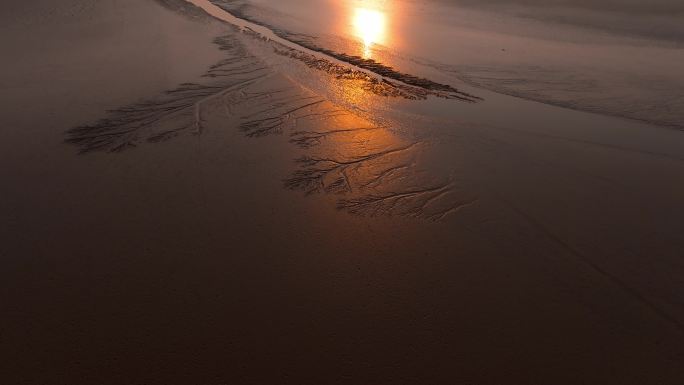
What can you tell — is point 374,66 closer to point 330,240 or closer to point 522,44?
point 522,44

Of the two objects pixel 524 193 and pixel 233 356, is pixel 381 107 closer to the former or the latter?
pixel 524 193

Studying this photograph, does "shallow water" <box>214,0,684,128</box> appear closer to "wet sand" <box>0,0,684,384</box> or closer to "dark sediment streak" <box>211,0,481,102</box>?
"dark sediment streak" <box>211,0,481,102</box>

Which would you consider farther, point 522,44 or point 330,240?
point 522,44

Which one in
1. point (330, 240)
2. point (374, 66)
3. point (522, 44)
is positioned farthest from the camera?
point (522, 44)

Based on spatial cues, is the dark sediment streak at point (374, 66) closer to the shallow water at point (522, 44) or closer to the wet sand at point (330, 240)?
the shallow water at point (522, 44)

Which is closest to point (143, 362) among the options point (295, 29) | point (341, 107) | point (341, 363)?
point (341, 363)

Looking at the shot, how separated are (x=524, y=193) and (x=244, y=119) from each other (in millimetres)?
3463

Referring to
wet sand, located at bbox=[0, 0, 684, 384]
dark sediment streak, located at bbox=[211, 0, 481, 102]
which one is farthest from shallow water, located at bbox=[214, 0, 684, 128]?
wet sand, located at bbox=[0, 0, 684, 384]

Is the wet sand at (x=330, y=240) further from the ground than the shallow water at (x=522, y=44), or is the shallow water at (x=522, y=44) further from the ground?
the shallow water at (x=522, y=44)

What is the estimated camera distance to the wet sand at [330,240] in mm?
2553

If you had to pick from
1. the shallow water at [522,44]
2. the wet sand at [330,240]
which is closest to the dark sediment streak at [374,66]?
the shallow water at [522,44]

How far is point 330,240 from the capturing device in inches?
133

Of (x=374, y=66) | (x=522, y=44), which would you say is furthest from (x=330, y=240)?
(x=522, y=44)

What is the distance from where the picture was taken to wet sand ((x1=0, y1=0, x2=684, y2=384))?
8.38 feet
